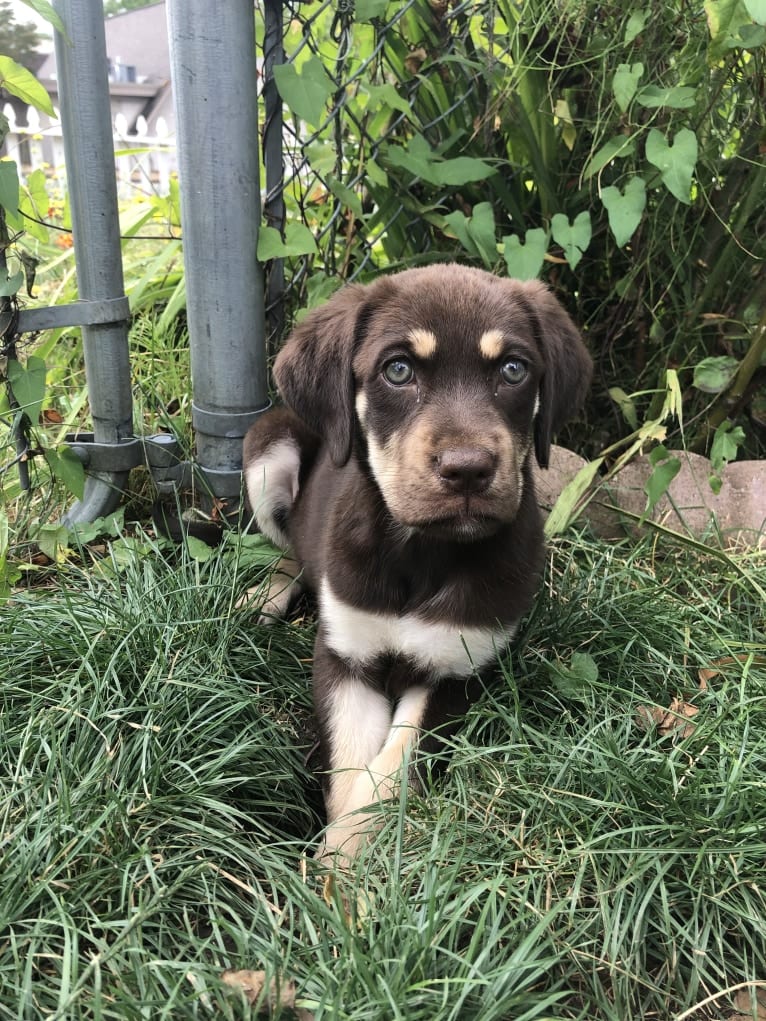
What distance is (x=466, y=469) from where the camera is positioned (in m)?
2.00

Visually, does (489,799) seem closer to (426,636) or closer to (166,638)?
(426,636)

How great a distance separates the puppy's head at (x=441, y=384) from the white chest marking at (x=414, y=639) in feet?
1.04

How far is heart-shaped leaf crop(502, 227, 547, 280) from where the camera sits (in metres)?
3.05

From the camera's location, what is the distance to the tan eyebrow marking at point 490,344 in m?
2.21

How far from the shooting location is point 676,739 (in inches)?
87.2

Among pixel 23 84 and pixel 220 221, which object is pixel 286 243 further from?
pixel 23 84

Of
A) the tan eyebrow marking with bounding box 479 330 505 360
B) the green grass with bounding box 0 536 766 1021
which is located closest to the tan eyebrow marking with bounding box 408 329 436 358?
the tan eyebrow marking with bounding box 479 330 505 360

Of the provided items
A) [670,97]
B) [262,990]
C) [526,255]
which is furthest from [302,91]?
[262,990]

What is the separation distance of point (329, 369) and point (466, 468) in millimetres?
594

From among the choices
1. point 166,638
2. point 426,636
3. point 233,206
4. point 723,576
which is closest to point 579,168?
point 233,206

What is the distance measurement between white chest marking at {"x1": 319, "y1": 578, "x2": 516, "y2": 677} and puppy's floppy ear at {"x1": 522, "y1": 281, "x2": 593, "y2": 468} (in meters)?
0.55

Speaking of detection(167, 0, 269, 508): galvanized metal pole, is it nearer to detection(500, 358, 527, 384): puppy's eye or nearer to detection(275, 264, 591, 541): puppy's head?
detection(275, 264, 591, 541): puppy's head

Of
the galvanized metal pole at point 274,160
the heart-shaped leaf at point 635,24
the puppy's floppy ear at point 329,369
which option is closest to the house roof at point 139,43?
the galvanized metal pole at point 274,160

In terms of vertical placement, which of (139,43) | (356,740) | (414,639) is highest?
(139,43)
